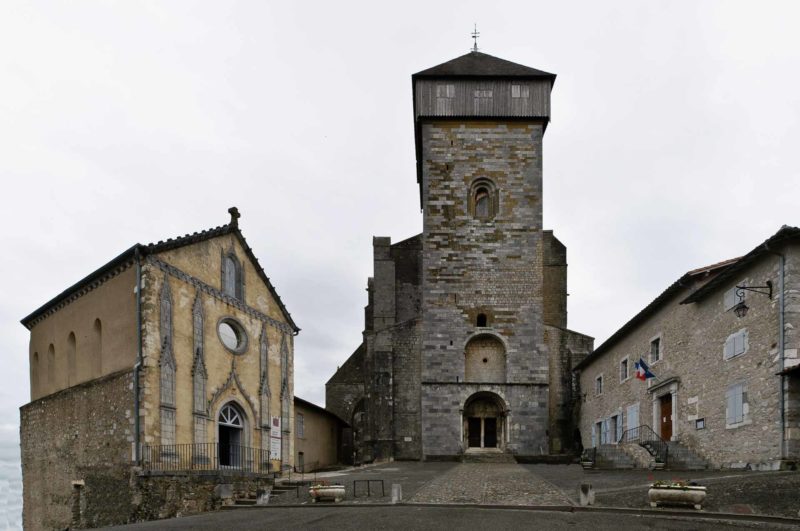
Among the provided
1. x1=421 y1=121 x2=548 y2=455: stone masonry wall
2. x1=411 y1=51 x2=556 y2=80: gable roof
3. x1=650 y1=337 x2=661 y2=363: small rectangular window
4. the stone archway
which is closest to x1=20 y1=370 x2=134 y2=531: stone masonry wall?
the stone archway

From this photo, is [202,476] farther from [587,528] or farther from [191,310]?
[587,528]

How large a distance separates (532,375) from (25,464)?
21.0 m

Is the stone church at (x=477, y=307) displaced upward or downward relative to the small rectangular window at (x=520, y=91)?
downward

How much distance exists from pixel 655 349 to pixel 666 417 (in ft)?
8.02

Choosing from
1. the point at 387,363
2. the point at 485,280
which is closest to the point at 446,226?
the point at 485,280

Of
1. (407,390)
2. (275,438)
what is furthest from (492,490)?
(407,390)

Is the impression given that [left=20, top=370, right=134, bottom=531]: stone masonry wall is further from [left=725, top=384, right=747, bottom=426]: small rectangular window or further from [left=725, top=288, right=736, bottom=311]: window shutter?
[left=725, top=288, right=736, bottom=311]: window shutter

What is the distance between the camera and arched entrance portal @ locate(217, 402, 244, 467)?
2258 centimetres

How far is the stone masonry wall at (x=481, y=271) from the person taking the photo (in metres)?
33.1

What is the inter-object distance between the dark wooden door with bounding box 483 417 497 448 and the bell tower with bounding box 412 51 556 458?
5cm

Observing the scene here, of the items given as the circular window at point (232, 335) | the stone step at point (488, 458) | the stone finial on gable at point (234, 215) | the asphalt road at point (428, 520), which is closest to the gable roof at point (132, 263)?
the stone finial on gable at point (234, 215)

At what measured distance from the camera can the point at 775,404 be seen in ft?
54.8

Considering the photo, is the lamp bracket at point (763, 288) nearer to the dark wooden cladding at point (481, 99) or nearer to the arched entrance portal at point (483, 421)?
the arched entrance portal at point (483, 421)

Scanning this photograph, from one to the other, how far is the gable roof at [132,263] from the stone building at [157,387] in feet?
0.15
